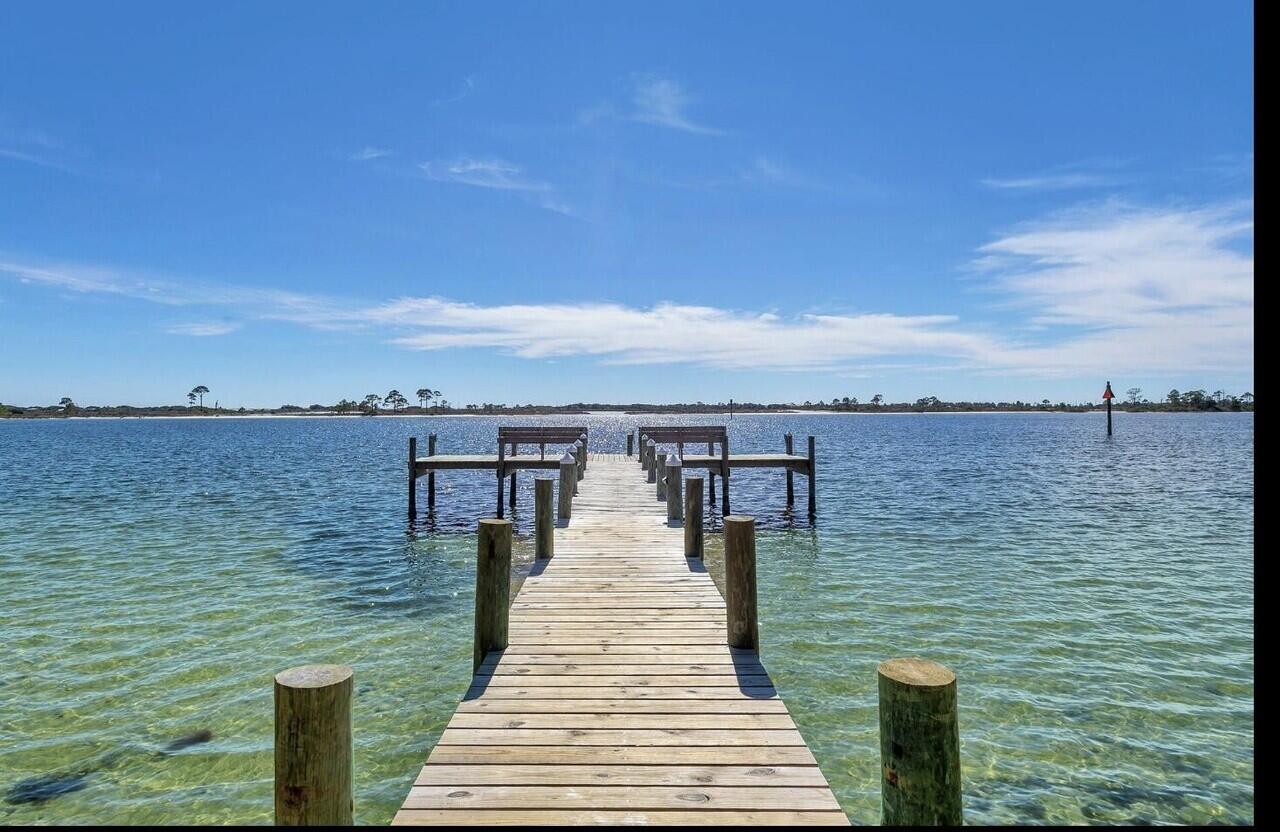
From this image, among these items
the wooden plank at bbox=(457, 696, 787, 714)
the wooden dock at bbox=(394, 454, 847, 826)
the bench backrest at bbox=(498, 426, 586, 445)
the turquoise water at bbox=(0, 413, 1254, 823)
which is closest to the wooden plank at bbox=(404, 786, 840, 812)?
the wooden dock at bbox=(394, 454, 847, 826)

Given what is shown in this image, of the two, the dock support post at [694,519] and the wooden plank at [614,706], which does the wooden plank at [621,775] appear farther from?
the dock support post at [694,519]

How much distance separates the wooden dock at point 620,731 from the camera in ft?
13.0

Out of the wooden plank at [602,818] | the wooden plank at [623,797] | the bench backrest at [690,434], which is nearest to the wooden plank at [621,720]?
the wooden plank at [623,797]

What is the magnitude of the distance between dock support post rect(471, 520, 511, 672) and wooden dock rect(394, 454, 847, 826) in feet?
0.55

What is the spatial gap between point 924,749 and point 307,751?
10.6ft

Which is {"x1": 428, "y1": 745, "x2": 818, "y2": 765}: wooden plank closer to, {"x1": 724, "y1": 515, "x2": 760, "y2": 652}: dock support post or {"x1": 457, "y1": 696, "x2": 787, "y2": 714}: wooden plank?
{"x1": 457, "y1": 696, "x2": 787, "y2": 714}: wooden plank

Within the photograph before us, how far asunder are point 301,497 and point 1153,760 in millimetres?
27844

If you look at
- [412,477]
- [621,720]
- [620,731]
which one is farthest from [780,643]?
[412,477]

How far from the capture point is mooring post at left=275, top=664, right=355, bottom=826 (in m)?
3.45

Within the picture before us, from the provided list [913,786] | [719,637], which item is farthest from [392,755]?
[913,786]

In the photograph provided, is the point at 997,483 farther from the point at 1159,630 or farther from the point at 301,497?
the point at 301,497

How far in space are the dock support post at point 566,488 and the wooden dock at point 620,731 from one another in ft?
17.0

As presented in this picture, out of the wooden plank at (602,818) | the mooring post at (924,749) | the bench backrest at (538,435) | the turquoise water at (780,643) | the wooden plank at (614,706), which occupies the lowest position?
the turquoise water at (780,643)

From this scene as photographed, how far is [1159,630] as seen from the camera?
10289mm
